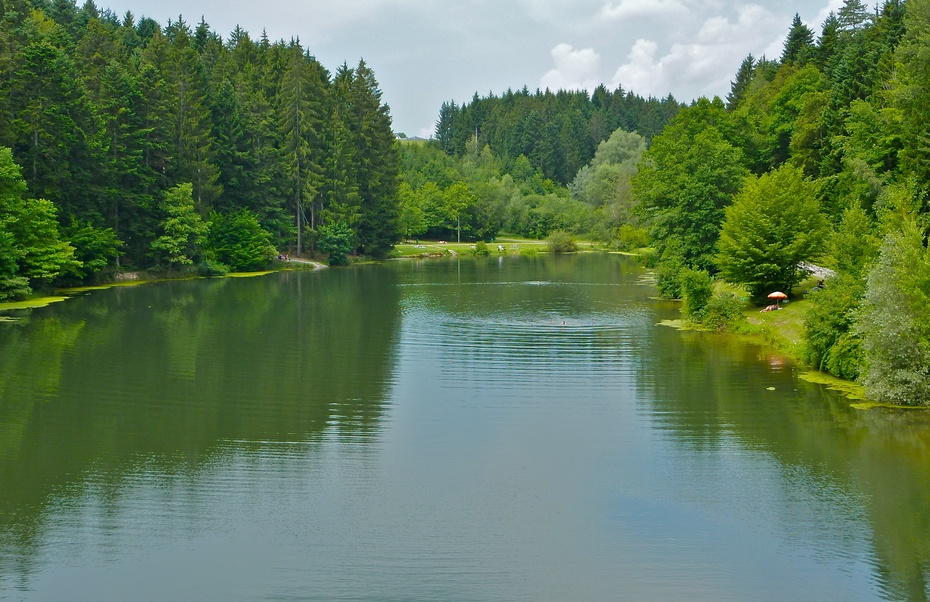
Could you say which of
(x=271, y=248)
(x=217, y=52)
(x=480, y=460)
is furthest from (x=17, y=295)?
(x=217, y=52)

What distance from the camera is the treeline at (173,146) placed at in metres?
59.3

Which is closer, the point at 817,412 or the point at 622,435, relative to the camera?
the point at 622,435

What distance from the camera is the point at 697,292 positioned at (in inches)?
1793

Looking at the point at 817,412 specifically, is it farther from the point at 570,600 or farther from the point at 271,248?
the point at 271,248

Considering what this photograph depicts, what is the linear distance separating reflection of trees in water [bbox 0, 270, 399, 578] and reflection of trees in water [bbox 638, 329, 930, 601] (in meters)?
10.1

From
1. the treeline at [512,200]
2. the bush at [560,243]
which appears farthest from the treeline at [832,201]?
the treeline at [512,200]

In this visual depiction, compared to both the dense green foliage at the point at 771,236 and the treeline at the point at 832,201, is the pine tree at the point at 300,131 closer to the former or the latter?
the treeline at the point at 832,201

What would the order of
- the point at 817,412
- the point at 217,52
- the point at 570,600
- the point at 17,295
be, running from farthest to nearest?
the point at 217,52, the point at 17,295, the point at 817,412, the point at 570,600

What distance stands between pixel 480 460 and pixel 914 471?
33.7 feet

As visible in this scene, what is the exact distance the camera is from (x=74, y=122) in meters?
61.6

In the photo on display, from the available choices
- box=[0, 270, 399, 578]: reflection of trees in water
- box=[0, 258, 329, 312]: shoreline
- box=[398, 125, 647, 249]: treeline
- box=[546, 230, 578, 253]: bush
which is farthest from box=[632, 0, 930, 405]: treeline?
box=[398, 125, 647, 249]: treeline

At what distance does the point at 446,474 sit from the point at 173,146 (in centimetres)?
6352

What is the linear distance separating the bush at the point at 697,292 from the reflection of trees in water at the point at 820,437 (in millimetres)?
8052

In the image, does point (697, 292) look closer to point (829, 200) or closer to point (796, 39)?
point (829, 200)
